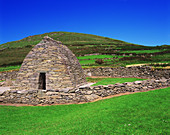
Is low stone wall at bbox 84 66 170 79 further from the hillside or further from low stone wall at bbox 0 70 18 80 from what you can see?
low stone wall at bbox 0 70 18 80

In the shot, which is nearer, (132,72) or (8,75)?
(132,72)

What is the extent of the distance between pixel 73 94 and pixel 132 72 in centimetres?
1730

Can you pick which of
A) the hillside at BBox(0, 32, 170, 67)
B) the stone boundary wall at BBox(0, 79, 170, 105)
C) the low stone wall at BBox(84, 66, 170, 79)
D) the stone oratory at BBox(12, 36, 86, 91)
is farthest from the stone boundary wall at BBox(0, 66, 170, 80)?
the stone oratory at BBox(12, 36, 86, 91)

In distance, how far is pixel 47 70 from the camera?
14.9 meters

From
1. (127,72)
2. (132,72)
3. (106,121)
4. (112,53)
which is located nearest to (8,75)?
(127,72)

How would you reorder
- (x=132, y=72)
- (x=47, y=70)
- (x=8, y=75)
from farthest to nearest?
(x=8, y=75) < (x=132, y=72) < (x=47, y=70)

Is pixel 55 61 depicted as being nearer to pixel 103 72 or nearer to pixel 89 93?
pixel 89 93

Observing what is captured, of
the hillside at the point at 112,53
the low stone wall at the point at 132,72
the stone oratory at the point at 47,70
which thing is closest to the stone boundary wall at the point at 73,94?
the stone oratory at the point at 47,70

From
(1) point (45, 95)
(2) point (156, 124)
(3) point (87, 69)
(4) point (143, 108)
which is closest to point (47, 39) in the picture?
(1) point (45, 95)

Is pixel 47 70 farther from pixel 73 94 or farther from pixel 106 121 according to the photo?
pixel 106 121

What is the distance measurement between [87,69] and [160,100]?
22788 millimetres

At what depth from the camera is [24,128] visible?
759cm

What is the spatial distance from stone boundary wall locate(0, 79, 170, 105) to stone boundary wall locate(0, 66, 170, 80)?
969 cm

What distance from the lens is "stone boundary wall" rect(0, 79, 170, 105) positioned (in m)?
12.2
